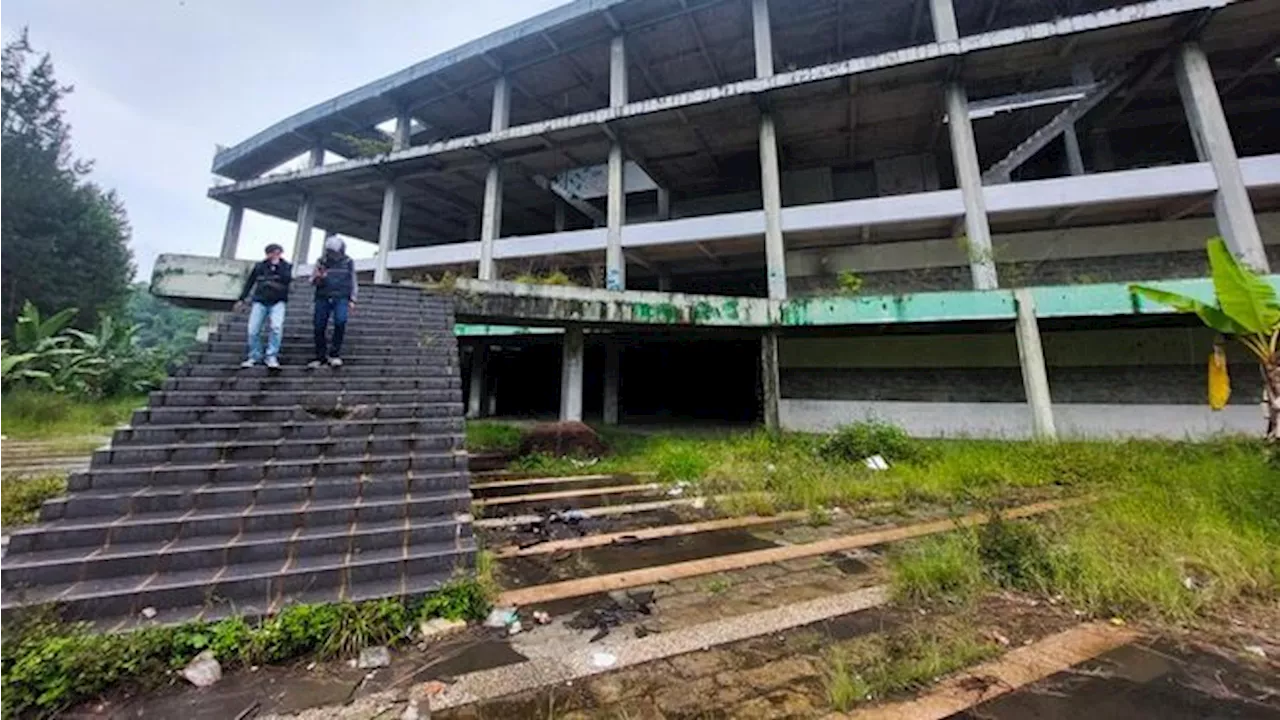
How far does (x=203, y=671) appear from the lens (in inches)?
93.8

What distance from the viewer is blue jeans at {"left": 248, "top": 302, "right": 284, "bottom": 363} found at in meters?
5.01

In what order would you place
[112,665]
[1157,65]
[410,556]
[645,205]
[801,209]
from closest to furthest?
[112,665] → [410,556] → [1157,65] → [801,209] → [645,205]

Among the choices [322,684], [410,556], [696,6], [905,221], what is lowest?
[322,684]

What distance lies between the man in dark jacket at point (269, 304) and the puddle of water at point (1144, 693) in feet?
20.4

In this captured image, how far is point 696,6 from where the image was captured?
13234 millimetres

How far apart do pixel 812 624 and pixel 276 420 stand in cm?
465

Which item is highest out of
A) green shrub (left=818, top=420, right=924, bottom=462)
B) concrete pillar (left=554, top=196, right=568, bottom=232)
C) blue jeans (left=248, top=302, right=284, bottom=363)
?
concrete pillar (left=554, top=196, right=568, bottom=232)

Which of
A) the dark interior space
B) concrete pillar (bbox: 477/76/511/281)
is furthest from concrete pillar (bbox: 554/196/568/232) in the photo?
the dark interior space

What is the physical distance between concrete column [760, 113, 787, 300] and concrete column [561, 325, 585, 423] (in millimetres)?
4782

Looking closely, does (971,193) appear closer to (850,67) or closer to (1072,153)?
(1072,153)

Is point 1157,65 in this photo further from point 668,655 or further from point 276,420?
point 276,420

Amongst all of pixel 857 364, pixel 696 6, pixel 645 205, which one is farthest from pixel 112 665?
pixel 645 205

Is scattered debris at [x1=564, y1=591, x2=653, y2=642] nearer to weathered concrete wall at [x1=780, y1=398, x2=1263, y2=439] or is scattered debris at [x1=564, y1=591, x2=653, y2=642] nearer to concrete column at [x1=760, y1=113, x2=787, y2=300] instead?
concrete column at [x1=760, y1=113, x2=787, y2=300]

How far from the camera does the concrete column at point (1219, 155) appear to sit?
9227mm
